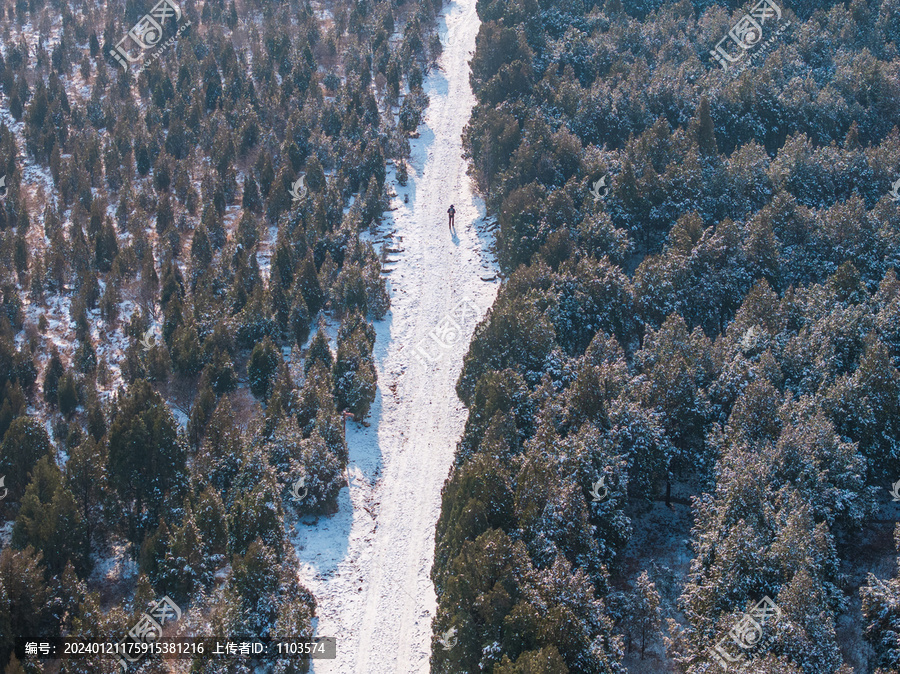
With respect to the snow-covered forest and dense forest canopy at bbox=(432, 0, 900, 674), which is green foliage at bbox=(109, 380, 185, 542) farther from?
dense forest canopy at bbox=(432, 0, 900, 674)

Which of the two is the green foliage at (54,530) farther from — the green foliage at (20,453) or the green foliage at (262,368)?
the green foliage at (262,368)

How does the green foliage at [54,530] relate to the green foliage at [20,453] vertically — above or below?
below

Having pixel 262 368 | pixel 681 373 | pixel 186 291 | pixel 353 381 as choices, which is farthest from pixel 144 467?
pixel 681 373

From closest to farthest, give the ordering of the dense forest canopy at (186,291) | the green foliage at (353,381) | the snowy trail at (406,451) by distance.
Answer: the snowy trail at (406,451)
the dense forest canopy at (186,291)
the green foliage at (353,381)

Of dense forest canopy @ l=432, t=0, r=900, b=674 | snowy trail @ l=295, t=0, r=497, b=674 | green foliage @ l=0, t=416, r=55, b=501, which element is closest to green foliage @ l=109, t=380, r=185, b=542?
green foliage @ l=0, t=416, r=55, b=501

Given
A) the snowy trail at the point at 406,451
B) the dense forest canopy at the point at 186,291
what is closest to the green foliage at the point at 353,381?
the dense forest canopy at the point at 186,291
